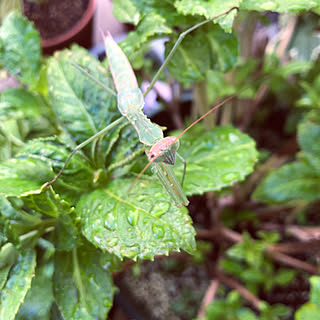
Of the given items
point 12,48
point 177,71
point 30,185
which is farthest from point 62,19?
point 30,185

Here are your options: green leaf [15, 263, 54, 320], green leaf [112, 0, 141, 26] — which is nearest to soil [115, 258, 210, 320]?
green leaf [15, 263, 54, 320]

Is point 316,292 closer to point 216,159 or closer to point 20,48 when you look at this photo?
point 216,159

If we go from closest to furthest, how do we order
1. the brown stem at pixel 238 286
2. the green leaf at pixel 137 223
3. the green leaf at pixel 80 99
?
the green leaf at pixel 137 223 < the green leaf at pixel 80 99 < the brown stem at pixel 238 286

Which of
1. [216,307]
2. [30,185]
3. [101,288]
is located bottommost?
[216,307]

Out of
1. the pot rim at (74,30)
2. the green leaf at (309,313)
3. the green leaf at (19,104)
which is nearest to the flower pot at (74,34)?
the pot rim at (74,30)

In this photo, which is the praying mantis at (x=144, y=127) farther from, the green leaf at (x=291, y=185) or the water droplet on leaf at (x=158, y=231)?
the green leaf at (x=291, y=185)

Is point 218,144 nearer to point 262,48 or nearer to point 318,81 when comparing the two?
point 318,81

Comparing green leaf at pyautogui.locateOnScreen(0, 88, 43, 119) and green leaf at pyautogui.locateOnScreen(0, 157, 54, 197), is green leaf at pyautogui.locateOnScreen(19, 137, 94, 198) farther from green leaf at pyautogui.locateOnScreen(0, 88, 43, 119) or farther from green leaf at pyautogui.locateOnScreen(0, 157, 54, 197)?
green leaf at pyautogui.locateOnScreen(0, 88, 43, 119)
